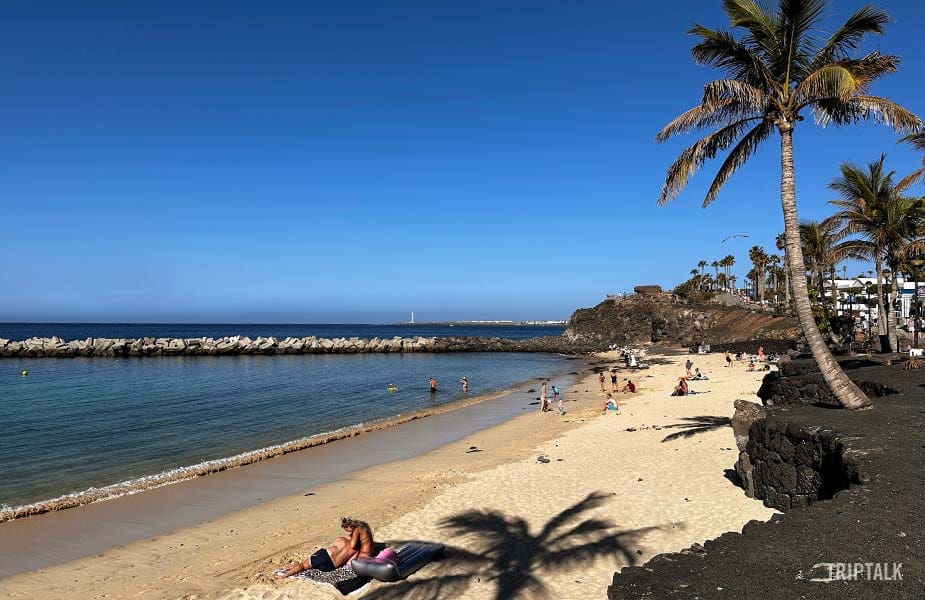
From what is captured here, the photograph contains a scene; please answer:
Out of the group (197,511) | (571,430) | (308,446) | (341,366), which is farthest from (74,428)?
(341,366)

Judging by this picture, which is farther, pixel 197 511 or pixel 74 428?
pixel 74 428

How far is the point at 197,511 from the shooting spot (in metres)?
13.1

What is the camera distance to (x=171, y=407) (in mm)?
30047

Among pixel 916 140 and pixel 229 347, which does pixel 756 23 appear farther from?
pixel 229 347

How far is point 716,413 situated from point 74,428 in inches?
1057

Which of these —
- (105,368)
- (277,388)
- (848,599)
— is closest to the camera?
(848,599)

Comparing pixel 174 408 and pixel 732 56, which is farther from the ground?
pixel 732 56

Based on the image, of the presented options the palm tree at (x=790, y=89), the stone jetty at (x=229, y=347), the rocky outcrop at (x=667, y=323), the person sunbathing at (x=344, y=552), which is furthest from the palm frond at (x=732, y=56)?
the stone jetty at (x=229, y=347)

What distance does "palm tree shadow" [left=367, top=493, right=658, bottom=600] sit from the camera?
7.97 m

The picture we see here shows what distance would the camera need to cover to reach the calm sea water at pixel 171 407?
17.9 m

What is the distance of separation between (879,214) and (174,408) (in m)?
35.1

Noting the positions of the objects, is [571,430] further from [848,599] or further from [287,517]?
[848,599]

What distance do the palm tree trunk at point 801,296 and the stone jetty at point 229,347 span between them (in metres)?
67.1

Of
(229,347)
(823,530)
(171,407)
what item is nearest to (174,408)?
(171,407)
